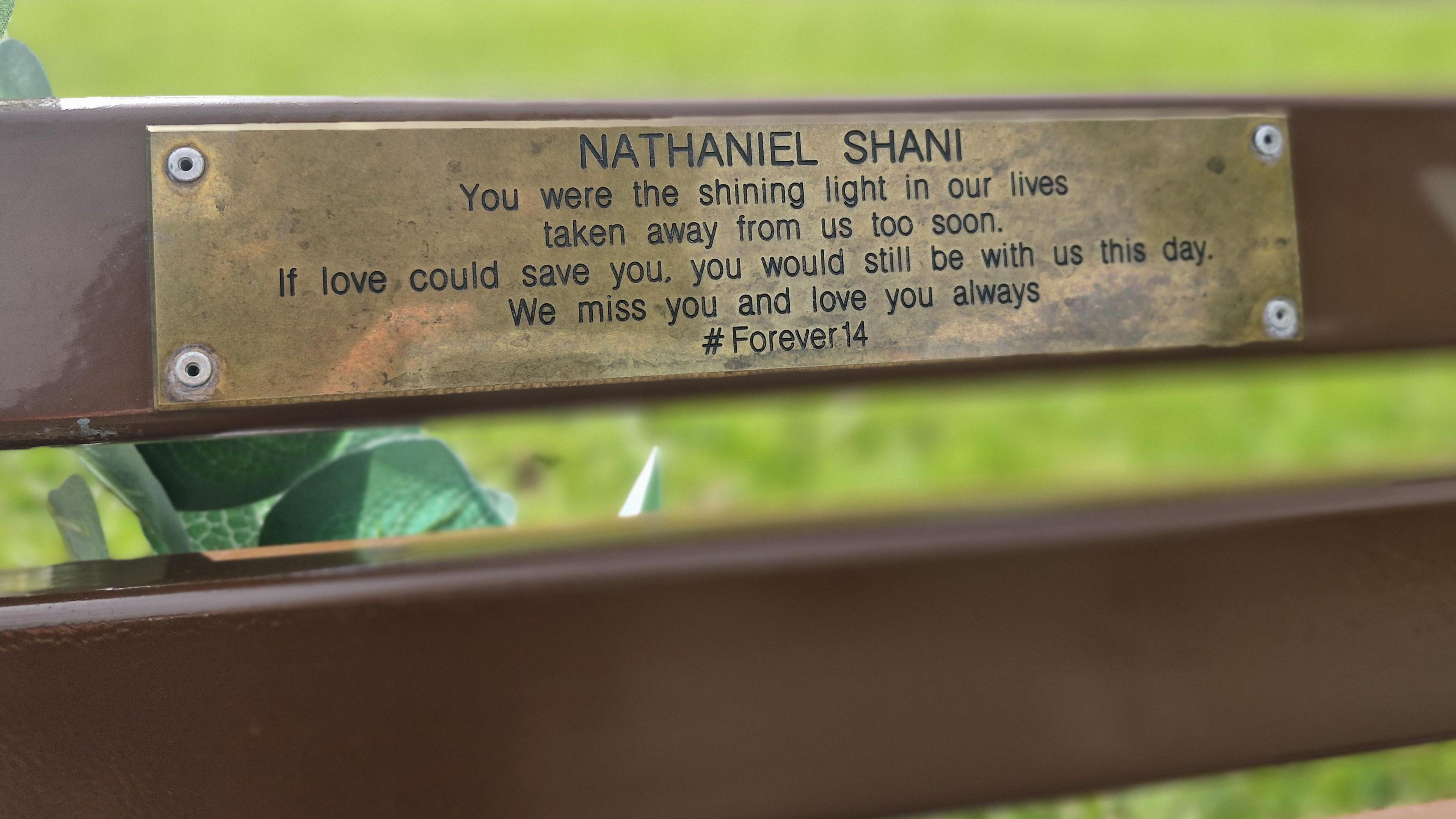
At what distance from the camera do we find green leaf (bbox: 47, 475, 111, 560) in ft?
2.19

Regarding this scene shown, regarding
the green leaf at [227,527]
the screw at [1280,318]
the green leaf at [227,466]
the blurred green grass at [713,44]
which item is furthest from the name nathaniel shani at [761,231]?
the blurred green grass at [713,44]

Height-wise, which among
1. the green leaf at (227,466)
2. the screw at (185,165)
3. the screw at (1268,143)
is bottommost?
the green leaf at (227,466)

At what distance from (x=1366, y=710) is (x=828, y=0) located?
206 inches

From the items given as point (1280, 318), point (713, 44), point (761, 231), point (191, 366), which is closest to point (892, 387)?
point (761, 231)

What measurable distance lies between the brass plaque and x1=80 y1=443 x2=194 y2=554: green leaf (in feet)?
0.62

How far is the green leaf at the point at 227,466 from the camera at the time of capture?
0.71 meters

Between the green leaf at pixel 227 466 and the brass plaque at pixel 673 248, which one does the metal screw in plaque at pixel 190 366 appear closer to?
the brass plaque at pixel 673 248

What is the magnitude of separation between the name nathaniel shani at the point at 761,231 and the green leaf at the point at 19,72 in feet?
0.68

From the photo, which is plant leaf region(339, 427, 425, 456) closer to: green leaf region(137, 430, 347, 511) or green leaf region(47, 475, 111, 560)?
green leaf region(137, 430, 347, 511)

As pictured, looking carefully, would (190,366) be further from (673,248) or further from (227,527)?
(227,527)

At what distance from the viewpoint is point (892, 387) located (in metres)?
0.63

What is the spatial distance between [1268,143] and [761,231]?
320mm

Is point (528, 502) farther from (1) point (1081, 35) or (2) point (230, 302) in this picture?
(1) point (1081, 35)

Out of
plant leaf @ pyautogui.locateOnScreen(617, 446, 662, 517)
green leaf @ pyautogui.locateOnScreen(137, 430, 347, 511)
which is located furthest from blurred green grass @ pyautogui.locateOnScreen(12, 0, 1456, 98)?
green leaf @ pyautogui.locateOnScreen(137, 430, 347, 511)
